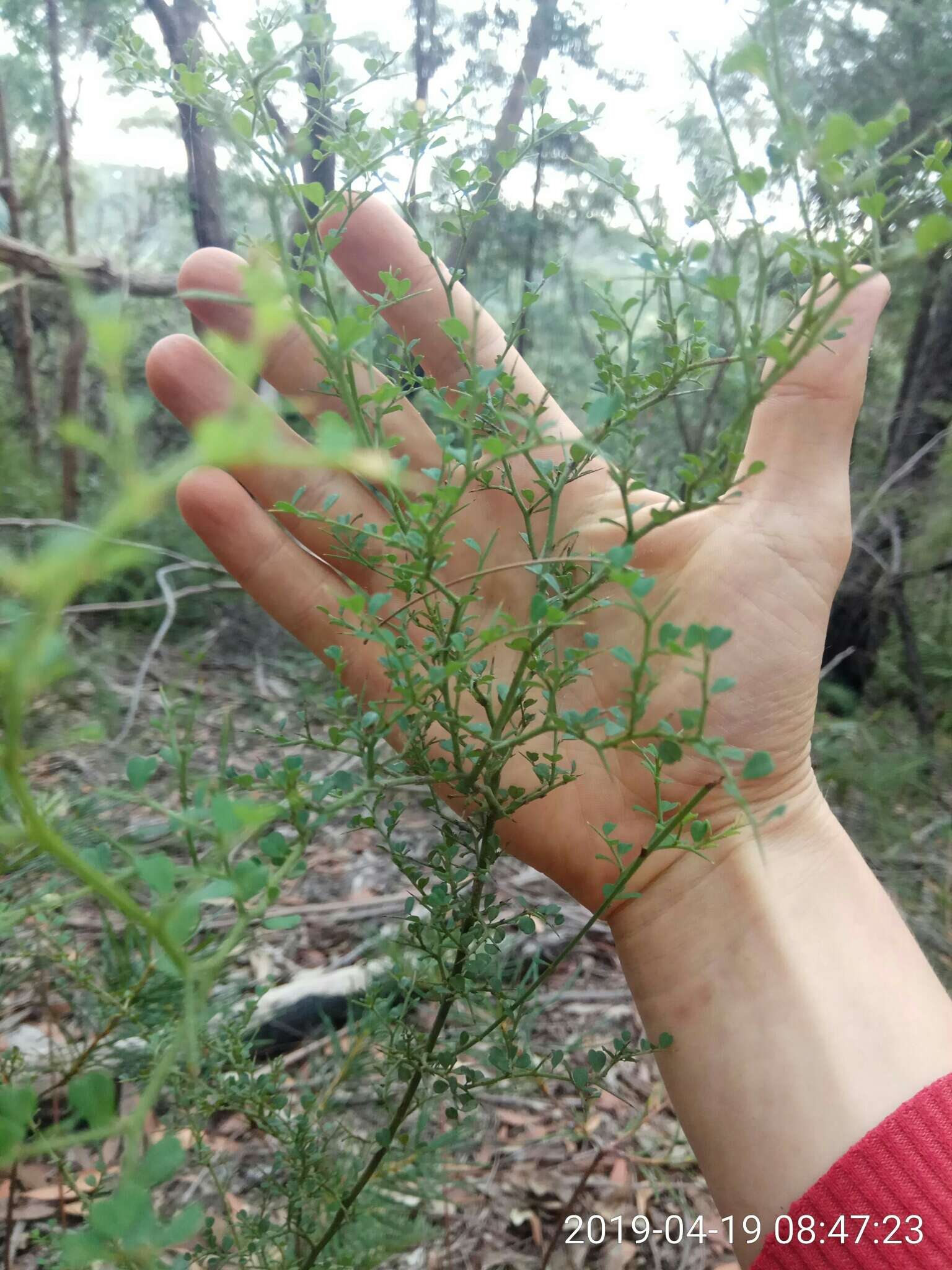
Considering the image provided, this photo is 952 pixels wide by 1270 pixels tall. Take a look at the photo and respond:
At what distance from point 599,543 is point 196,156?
1.74 m

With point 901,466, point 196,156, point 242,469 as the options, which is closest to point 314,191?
point 242,469

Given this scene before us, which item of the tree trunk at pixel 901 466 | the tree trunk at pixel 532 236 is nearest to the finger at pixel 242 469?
the tree trunk at pixel 532 236

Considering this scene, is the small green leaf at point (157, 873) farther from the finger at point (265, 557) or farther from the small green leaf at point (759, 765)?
the finger at point (265, 557)

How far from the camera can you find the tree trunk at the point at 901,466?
8.09 ft

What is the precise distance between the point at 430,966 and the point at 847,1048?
422 millimetres

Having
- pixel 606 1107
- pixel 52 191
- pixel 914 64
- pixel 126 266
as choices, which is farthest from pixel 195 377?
pixel 52 191

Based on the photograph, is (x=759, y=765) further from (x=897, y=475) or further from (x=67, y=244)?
(x=67, y=244)

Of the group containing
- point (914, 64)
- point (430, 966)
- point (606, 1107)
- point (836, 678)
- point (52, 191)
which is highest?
point (52, 191)

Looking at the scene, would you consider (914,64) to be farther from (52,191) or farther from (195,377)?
(52,191)

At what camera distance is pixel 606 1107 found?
52.8 inches

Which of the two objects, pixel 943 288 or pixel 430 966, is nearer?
pixel 430 966

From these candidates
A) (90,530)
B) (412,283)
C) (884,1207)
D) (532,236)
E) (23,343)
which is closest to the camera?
(90,530)

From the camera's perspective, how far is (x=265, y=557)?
38.6 inches

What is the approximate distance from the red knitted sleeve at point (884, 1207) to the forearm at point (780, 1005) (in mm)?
20
